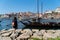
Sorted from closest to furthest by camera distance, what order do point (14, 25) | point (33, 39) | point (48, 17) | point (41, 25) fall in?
point (33, 39)
point (14, 25)
point (41, 25)
point (48, 17)

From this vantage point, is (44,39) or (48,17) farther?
(48,17)

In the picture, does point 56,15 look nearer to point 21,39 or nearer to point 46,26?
point 46,26

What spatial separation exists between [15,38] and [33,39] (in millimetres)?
1359

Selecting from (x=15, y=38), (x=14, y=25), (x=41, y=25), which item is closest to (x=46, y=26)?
(x=41, y=25)

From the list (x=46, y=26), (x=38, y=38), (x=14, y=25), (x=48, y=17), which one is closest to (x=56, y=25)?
(x=46, y=26)

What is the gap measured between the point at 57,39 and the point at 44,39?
0.87m

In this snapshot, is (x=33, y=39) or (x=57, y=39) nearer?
(x=57, y=39)

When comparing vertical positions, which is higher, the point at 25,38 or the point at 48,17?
the point at 25,38

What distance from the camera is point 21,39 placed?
9.67 meters

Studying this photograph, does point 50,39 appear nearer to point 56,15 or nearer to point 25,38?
point 25,38


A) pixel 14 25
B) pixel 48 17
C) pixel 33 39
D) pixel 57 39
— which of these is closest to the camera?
pixel 57 39

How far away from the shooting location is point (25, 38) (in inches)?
383

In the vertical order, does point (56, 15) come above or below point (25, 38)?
below

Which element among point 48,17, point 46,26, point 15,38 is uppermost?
point 15,38
